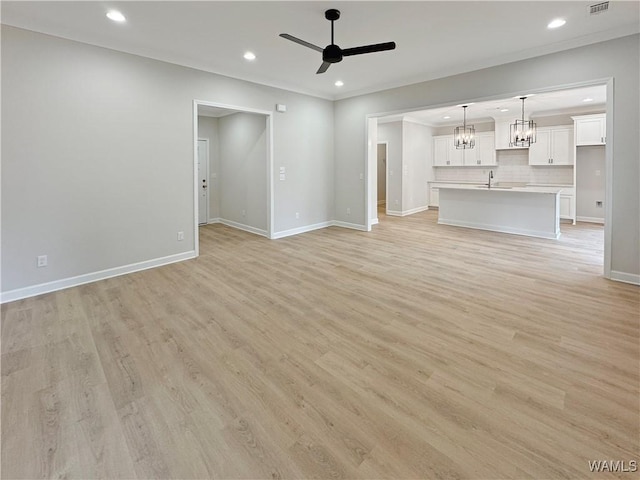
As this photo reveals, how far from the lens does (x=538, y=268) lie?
4559 millimetres

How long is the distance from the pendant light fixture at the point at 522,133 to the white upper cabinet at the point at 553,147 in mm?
308

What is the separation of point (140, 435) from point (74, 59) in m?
4.28

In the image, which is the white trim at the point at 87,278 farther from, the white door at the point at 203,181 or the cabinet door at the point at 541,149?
the cabinet door at the point at 541,149

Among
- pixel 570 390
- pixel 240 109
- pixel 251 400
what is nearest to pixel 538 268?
pixel 570 390

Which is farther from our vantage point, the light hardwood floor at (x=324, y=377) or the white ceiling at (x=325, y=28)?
the white ceiling at (x=325, y=28)

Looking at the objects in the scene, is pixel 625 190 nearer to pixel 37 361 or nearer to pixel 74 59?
pixel 37 361

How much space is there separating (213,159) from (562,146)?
28.8 feet

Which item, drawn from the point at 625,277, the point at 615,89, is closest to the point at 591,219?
the point at 625,277

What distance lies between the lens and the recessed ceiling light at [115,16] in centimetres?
340

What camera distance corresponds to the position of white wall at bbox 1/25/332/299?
141 inches

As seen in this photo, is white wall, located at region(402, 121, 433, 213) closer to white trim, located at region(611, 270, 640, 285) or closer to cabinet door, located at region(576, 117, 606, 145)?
cabinet door, located at region(576, 117, 606, 145)

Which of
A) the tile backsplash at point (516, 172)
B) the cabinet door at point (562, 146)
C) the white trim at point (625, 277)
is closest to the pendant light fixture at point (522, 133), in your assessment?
the tile backsplash at point (516, 172)

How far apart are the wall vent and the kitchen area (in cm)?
286

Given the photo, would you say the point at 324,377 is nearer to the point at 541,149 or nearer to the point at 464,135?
the point at 464,135
